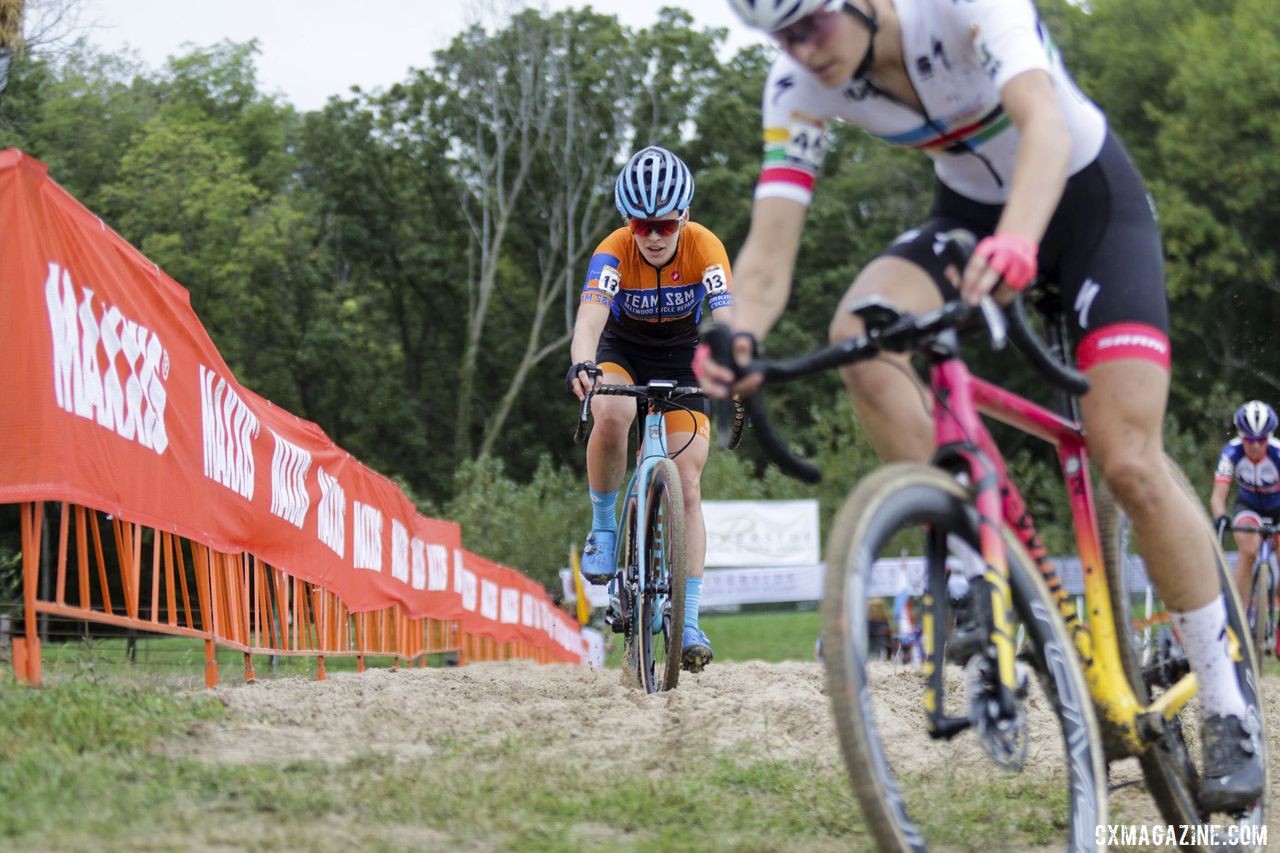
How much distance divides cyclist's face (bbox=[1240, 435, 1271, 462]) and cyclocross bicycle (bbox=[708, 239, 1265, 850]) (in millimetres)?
8161

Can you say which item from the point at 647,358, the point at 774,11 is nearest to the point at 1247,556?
the point at 647,358

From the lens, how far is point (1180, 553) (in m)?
4.03

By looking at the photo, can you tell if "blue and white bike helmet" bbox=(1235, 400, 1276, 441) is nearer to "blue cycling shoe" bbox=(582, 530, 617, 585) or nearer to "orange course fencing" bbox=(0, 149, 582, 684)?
"blue cycling shoe" bbox=(582, 530, 617, 585)

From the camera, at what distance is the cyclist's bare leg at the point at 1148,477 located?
12.7 ft

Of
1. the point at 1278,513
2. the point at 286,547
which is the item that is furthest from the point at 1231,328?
the point at 286,547

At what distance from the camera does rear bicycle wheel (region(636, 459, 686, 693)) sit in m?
6.88

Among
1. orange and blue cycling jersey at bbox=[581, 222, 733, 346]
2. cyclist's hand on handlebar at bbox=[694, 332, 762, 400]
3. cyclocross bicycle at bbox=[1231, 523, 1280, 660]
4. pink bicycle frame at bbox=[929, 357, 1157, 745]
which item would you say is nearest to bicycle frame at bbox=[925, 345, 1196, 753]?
pink bicycle frame at bbox=[929, 357, 1157, 745]

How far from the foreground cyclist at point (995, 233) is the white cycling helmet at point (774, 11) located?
0.05 m

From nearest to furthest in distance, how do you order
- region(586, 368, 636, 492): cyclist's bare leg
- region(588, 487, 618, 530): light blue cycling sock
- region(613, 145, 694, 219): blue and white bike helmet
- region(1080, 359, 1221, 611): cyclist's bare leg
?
region(1080, 359, 1221, 611): cyclist's bare leg < region(613, 145, 694, 219): blue and white bike helmet < region(586, 368, 636, 492): cyclist's bare leg < region(588, 487, 618, 530): light blue cycling sock

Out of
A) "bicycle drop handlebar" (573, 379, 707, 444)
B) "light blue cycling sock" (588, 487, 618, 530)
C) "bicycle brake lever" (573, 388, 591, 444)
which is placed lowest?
"light blue cycling sock" (588, 487, 618, 530)

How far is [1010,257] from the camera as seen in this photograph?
133 inches

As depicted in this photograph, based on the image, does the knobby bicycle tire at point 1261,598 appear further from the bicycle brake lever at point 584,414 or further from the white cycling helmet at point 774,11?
the white cycling helmet at point 774,11

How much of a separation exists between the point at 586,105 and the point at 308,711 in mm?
43878

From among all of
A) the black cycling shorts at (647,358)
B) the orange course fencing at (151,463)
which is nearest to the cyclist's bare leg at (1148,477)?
the orange course fencing at (151,463)
